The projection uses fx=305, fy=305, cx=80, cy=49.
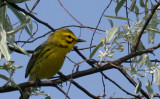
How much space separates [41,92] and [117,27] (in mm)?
806

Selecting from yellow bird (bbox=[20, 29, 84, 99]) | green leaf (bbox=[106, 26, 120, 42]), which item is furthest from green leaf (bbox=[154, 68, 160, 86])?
yellow bird (bbox=[20, 29, 84, 99])

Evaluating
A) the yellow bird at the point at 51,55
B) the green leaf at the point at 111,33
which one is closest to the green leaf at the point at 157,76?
the green leaf at the point at 111,33

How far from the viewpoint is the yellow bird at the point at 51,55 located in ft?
12.5

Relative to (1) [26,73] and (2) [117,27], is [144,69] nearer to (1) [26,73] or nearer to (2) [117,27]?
(2) [117,27]

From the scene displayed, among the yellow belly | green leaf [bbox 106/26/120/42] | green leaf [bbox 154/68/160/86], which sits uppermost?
green leaf [bbox 106/26/120/42]

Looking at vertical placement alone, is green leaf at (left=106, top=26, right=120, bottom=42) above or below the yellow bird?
above

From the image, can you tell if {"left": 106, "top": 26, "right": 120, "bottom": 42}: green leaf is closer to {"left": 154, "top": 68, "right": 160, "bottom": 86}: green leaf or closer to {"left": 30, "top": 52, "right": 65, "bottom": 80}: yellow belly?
{"left": 154, "top": 68, "right": 160, "bottom": 86}: green leaf

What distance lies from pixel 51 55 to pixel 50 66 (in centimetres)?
16

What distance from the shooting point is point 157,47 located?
7.06 ft

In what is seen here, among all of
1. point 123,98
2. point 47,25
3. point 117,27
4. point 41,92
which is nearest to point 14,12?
point 47,25

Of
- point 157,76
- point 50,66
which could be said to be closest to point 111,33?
point 157,76

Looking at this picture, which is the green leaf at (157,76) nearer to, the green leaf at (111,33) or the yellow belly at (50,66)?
the green leaf at (111,33)

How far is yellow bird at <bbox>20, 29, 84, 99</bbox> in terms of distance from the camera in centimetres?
382

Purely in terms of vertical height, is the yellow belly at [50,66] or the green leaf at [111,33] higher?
the green leaf at [111,33]
